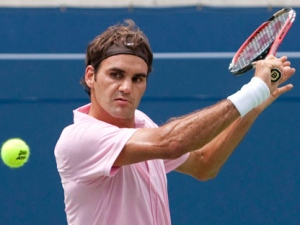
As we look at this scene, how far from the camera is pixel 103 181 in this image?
125 inches

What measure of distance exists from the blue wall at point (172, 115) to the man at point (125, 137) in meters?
1.39

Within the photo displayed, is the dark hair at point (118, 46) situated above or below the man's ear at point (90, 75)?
above

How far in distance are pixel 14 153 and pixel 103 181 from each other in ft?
4.82

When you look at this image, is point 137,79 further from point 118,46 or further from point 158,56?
point 158,56

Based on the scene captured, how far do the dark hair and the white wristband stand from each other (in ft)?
1.32

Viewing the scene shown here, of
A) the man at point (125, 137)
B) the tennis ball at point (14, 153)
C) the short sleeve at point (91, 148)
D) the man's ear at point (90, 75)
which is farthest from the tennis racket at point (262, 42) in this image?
the tennis ball at point (14, 153)

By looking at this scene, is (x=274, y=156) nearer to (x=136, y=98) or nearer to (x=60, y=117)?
(x=60, y=117)

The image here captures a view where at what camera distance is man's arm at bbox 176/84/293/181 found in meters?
3.57

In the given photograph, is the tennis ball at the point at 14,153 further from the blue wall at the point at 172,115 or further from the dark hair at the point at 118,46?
the dark hair at the point at 118,46

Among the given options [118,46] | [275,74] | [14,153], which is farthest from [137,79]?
[14,153]

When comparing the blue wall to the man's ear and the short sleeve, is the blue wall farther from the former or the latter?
the short sleeve

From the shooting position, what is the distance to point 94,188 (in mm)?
3197

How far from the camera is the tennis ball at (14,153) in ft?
14.9

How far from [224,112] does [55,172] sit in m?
1.96
